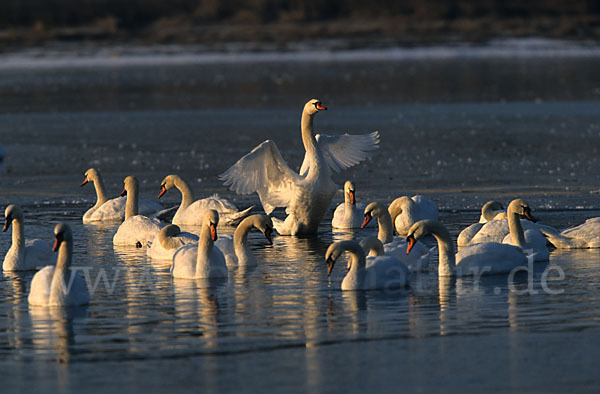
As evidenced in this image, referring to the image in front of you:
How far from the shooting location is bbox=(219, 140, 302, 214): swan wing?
47.4ft

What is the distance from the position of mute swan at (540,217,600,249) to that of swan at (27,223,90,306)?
4973mm

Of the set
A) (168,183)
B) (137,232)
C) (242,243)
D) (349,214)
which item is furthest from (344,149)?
(242,243)

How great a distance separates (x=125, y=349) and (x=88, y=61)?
43.6m

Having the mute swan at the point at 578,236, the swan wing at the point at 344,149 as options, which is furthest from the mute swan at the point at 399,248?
the swan wing at the point at 344,149

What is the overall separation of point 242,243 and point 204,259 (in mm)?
735

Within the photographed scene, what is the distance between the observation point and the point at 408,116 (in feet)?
91.3

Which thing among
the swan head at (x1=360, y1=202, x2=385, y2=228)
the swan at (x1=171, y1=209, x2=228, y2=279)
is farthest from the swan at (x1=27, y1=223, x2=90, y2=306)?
the swan head at (x1=360, y1=202, x2=385, y2=228)

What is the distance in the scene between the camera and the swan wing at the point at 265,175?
47.4ft

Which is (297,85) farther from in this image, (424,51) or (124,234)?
(124,234)

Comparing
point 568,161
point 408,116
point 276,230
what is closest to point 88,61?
point 408,116

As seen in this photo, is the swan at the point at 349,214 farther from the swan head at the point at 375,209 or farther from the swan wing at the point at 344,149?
the swan wing at the point at 344,149

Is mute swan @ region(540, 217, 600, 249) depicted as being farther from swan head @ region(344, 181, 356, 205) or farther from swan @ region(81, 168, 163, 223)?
swan @ region(81, 168, 163, 223)

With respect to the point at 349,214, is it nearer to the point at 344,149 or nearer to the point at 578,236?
the point at 344,149

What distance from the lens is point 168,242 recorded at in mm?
12508
